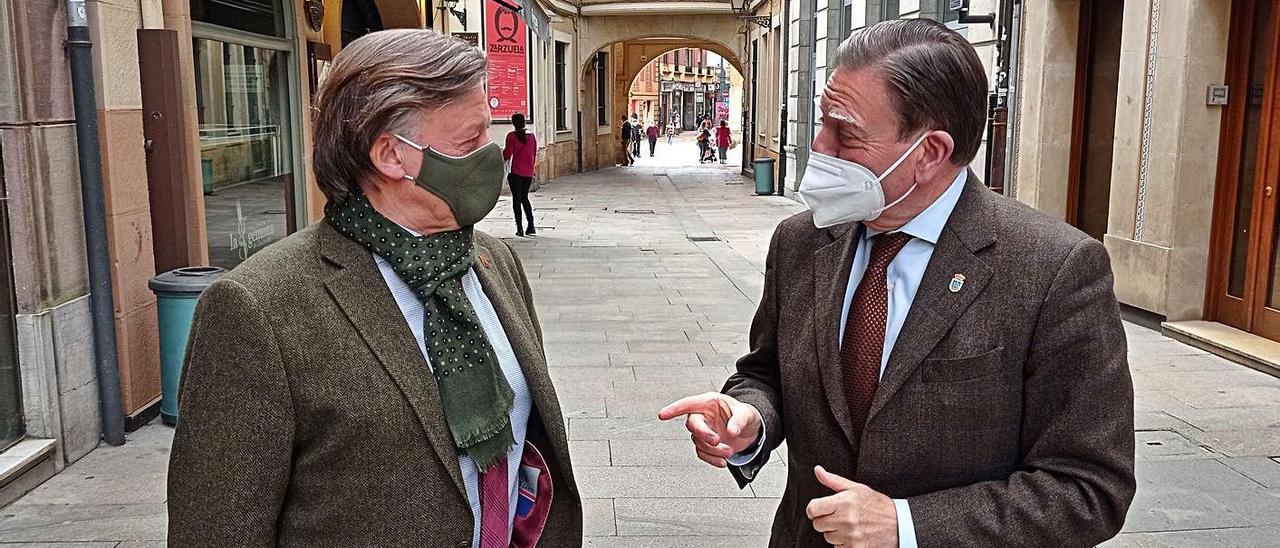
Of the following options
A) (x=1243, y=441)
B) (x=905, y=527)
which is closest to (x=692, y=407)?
(x=905, y=527)

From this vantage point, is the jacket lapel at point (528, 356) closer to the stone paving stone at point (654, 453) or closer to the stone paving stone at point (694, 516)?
the stone paving stone at point (694, 516)

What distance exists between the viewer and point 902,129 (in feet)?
6.37

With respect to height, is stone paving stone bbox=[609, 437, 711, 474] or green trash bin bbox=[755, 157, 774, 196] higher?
green trash bin bbox=[755, 157, 774, 196]

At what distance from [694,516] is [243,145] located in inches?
198

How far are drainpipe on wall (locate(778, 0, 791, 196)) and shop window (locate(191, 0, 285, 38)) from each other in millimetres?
13924

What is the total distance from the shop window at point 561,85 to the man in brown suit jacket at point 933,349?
88.9 feet

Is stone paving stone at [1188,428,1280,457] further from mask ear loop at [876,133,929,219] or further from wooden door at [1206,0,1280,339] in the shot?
mask ear loop at [876,133,929,219]

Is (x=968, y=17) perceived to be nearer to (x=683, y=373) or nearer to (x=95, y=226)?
(x=683, y=373)

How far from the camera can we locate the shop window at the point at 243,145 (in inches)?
286

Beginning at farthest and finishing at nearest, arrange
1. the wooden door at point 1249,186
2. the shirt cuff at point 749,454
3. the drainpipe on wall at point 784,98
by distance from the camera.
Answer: the drainpipe on wall at point 784,98, the wooden door at point 1249,186, the shirt cuff at point 749,454

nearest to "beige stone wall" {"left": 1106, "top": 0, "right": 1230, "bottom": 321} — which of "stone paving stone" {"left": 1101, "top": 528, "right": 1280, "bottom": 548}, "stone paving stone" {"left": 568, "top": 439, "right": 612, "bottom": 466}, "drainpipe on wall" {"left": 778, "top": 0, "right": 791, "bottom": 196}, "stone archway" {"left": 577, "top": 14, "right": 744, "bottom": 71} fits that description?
"stone paving stone" {"left": 1101, "top": 528, "right": 1280, "bottom": 548}

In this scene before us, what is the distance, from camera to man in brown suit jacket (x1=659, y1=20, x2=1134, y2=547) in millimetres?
1806

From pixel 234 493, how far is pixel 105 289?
13.1 feet

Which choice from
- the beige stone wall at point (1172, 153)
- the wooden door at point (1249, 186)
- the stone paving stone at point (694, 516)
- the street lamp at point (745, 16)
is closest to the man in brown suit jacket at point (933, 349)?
the stone paving stone at point (694, 516)
